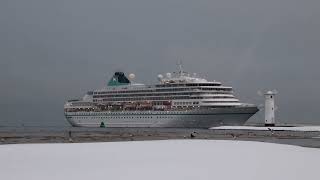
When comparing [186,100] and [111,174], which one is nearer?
[111,174]

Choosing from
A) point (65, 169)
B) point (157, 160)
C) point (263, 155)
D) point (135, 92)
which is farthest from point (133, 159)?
point (135, 92)

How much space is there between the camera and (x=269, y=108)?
126m

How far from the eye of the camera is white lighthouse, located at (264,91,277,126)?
125m

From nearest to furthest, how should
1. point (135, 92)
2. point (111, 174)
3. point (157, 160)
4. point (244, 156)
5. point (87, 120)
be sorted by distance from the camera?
point (111, 174) < point (157, 160) < point (244, 156) < point (135, 92) < point (87, 120)

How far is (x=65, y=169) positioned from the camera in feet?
84.3

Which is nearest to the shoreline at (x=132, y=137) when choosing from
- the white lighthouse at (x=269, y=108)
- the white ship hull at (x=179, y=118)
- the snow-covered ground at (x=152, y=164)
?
the snow-covered ground at (x=152, y=164)

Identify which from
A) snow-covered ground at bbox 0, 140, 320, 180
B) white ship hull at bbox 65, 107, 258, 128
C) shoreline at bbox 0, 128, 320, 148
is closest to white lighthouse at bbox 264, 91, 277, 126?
white ship hull at bbox 65, 107, 258, 128

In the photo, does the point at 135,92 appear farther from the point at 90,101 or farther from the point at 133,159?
the point at 133,159

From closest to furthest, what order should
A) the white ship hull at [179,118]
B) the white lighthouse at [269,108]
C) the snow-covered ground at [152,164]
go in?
the snow-covered ground at [152,164] < the white ship hull at [179,118] < the white lighthouse at [269,108]

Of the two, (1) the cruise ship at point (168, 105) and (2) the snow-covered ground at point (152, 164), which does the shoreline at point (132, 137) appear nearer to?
(2) the snow-covered ground at point (152, 164)

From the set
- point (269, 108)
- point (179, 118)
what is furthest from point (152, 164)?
point (269, 108)

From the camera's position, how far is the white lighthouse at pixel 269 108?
4916 inches

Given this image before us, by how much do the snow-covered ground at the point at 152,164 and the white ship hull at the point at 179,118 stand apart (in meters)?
73.6

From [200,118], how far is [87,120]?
105ft
